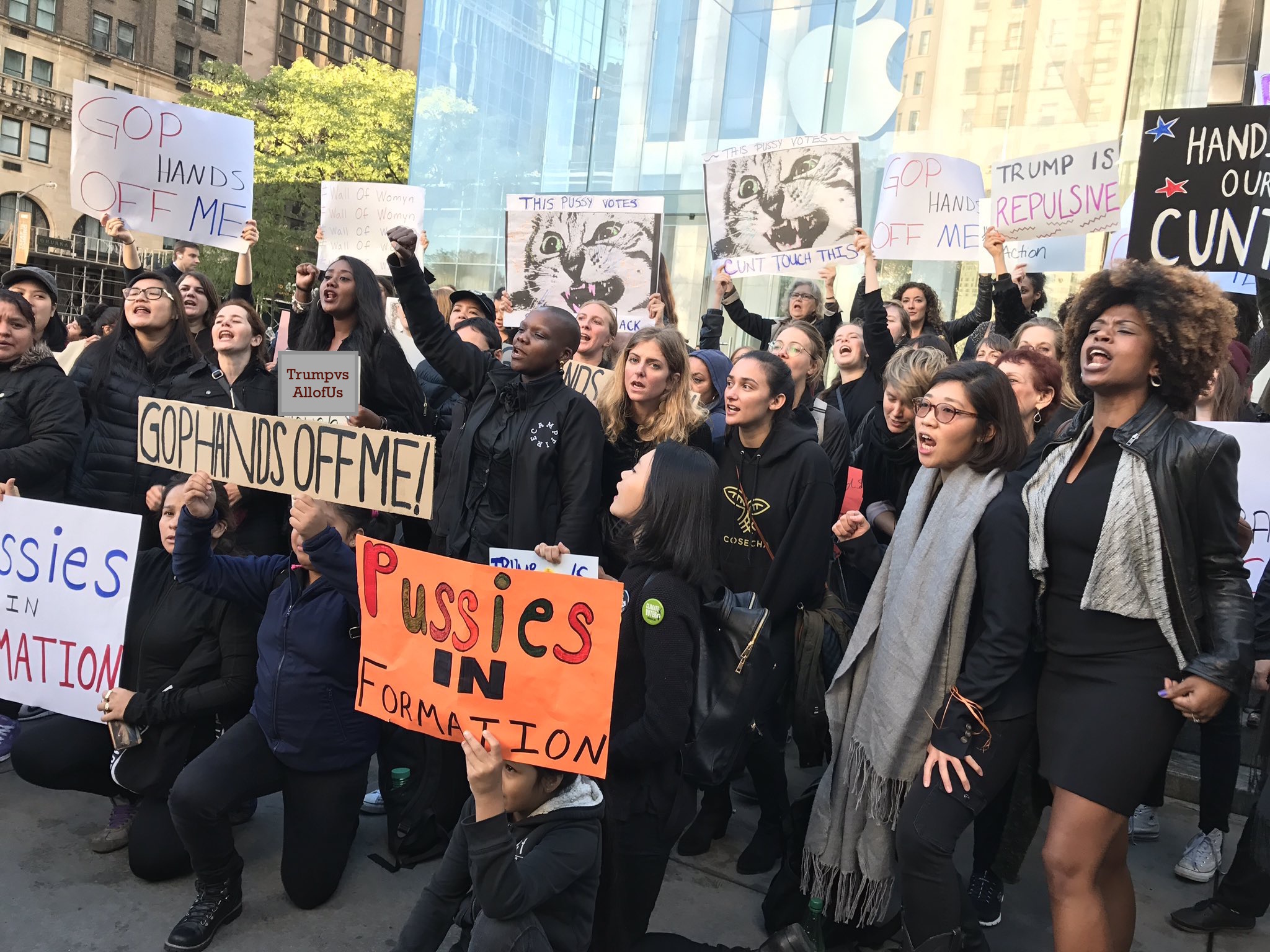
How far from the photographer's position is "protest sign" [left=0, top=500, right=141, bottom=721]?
3809 millimetres

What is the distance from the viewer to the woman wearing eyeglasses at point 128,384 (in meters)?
4.76

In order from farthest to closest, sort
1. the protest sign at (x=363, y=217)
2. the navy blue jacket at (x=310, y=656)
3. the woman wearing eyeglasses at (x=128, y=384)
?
the protest sign at (x=363, y=217) → the woman wearing eyeglasses at (x=128, y=384) → the navy blue jacket at (x=310, y=656)

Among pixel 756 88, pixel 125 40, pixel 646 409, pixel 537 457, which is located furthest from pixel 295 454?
pixel 125 40

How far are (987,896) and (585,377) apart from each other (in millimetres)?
3039

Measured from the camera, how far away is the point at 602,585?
2428mm

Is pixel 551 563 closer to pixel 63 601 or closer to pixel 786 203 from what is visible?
pixel 63 601

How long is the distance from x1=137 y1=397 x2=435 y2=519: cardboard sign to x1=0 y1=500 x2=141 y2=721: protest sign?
1.19 ft

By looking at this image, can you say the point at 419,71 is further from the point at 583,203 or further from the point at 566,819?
the point at 566,819

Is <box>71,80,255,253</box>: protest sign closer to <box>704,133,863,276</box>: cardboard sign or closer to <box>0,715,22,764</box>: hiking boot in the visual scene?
<box>0,715,22,764</box>: hiking boot

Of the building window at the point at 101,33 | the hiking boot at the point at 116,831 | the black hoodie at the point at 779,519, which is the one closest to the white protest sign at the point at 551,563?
the black hoodie at the point at 779,519

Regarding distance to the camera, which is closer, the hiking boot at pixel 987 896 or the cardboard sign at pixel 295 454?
the cardboard sign at pixel 295 454

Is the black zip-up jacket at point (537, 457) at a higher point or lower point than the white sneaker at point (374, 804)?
higher

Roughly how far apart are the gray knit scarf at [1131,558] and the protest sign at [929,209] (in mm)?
4466

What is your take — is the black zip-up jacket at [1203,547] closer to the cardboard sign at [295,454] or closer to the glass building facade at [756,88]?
the cardboard sign at [295,454]
